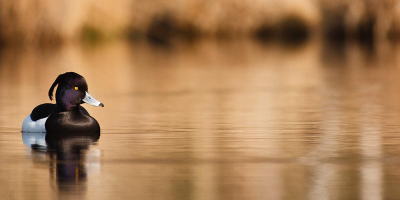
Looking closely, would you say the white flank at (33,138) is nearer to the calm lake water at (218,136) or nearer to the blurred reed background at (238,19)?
the calm lake water at (218,136)

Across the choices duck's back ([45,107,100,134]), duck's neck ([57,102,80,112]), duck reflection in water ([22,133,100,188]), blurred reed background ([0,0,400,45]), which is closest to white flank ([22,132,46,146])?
duck reflection in water ([22,133,100,188])

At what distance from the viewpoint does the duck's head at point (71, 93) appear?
9.48 m

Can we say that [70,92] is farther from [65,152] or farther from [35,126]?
[65,152]

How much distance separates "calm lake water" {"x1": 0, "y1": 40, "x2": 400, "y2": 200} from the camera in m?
6.55

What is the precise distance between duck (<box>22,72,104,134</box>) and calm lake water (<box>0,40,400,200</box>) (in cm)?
19

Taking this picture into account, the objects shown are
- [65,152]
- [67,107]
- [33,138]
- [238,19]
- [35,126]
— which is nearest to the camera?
[65,152]

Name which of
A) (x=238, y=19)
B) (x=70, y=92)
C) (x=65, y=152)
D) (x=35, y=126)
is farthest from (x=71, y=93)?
(x=238, y=19)

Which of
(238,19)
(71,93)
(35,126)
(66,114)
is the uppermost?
(238,19)

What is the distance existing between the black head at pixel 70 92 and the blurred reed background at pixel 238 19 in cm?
2091

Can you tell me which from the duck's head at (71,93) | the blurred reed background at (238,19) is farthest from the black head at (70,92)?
the blurred reed background at (238,19)

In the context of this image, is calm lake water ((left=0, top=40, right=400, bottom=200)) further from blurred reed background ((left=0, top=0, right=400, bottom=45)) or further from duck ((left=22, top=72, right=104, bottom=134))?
blurred reed background ((left=0, top=0, right=400, bottom=45))

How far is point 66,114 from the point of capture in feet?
31.1

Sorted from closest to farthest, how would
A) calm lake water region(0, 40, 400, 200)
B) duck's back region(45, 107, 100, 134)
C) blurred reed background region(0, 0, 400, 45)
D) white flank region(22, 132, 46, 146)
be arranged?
calm lake water region(0, 40, 400, 200)
white flank region(22, 132, 46, 146)
duck's back region(45, 107, 100, 134)
blurred reed background region(0, 0, 400, 45)

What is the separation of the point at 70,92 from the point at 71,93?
2cm
